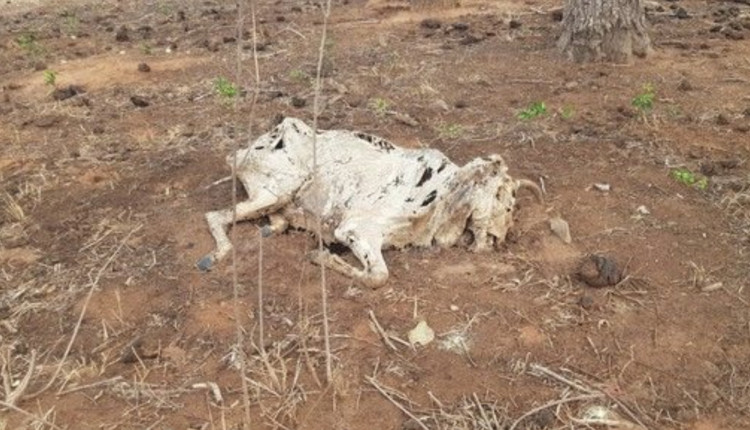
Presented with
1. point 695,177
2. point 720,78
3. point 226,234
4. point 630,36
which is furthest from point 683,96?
point 226,234

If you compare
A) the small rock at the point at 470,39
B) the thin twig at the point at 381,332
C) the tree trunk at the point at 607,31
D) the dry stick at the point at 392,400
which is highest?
the tree trunk at the point at 607,31

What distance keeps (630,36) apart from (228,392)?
571 centimetres

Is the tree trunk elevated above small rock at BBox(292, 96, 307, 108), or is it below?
above

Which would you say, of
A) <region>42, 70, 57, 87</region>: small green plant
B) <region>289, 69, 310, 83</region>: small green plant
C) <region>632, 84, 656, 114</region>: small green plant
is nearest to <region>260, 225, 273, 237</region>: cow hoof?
<region>289, 69, 310, 83</region>: small green plant

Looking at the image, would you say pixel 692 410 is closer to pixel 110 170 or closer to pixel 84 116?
pixel 110 170

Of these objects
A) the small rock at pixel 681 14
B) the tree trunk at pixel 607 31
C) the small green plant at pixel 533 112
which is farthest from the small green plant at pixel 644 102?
the small rock at pixel 681 14

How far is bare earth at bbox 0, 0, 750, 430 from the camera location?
3.43 m

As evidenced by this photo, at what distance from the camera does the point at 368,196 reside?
4.57 m

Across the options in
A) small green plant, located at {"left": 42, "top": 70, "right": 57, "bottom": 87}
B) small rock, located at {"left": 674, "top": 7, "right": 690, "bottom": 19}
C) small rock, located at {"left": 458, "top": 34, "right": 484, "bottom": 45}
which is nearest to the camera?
small green plant, located at {"left": 42, "top": 70, "right": 57, "bottom": 87}

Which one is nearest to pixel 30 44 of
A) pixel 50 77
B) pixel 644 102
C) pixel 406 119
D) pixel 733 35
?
pixel 50 77

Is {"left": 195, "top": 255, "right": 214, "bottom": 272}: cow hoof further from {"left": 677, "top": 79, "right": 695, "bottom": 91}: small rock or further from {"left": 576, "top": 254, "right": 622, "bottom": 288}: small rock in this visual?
{"left": 677, "top": 79, "right": 695, "bottom": 91}: small rock

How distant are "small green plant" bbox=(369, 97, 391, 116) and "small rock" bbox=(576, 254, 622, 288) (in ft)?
9.33

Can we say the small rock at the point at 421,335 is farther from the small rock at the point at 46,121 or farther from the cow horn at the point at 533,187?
the small rock at the point at 46,121

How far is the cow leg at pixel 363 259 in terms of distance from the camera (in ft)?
13.5
